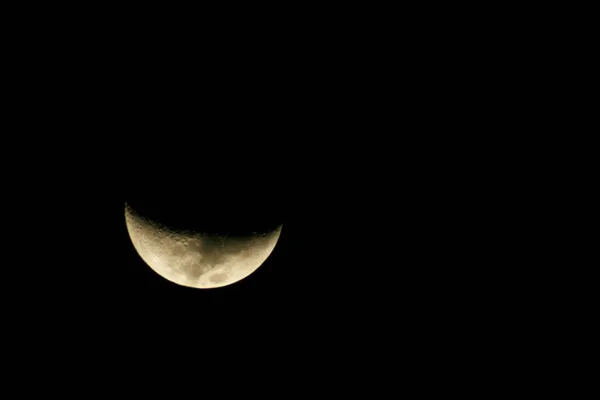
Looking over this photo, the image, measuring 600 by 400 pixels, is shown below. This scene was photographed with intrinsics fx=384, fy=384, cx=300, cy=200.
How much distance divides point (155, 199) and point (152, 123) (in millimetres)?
355

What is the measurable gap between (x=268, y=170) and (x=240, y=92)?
0.38 meters

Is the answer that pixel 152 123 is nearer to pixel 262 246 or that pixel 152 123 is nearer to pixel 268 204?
pixel 268 204

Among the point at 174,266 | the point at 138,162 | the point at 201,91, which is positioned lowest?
the point at 174,266

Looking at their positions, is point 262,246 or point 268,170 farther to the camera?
point 262,246

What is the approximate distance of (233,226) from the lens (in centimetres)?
187

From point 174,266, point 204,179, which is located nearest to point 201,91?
point 204,179

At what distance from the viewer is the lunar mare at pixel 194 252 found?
6.21ft

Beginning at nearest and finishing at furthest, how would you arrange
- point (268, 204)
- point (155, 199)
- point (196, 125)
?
point (196, 125) → point (155, 199) → point (268, 204)

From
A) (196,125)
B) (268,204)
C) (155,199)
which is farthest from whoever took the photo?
(268,204)

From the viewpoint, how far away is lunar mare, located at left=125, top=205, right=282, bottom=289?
6.21 feet

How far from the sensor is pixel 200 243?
1890 mm

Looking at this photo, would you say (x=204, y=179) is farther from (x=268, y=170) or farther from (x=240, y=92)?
(x=240, y=92)

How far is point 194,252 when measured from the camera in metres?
1.92

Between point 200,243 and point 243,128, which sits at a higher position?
point 243,128
